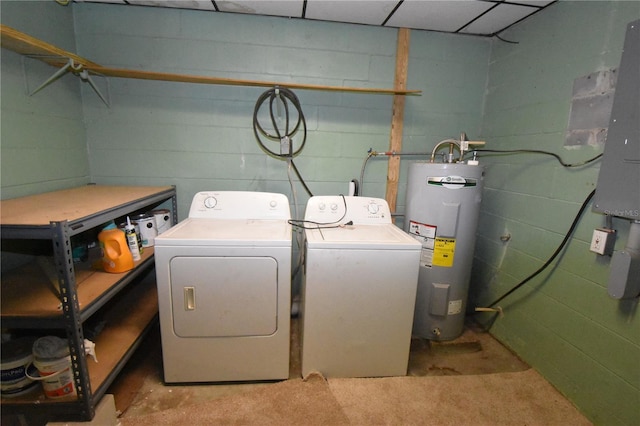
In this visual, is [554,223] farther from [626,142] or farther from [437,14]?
[437,14]

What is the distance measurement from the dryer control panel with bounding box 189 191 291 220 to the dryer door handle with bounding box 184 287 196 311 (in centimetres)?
55

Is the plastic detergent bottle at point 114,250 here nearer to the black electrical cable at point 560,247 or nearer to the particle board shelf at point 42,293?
the particle board shelf at point 42,293

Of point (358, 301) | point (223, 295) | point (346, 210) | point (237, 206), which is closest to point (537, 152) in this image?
point (346, 210)

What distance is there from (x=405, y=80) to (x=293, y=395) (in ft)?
7.36

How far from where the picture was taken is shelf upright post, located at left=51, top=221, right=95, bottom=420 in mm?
1028

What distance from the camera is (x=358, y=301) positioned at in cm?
160

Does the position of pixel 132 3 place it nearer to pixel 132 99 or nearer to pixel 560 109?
pixel 132 99

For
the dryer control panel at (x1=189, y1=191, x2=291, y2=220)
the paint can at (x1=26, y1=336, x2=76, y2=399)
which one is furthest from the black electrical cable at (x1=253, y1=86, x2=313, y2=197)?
the paint can at (x1=26, y1=336, x2=76, y2=399)

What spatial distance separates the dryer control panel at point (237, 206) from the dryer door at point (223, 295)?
1.61 feet

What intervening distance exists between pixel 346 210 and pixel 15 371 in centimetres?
173

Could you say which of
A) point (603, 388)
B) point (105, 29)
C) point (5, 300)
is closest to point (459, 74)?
point (603, 388)

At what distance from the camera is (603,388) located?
144 centimetres

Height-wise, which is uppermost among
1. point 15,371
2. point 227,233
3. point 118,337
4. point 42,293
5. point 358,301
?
point 227,233

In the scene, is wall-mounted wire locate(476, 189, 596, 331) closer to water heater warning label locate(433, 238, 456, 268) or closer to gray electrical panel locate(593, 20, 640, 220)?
gray electrical panel locate(593, 20, 640, 220)
